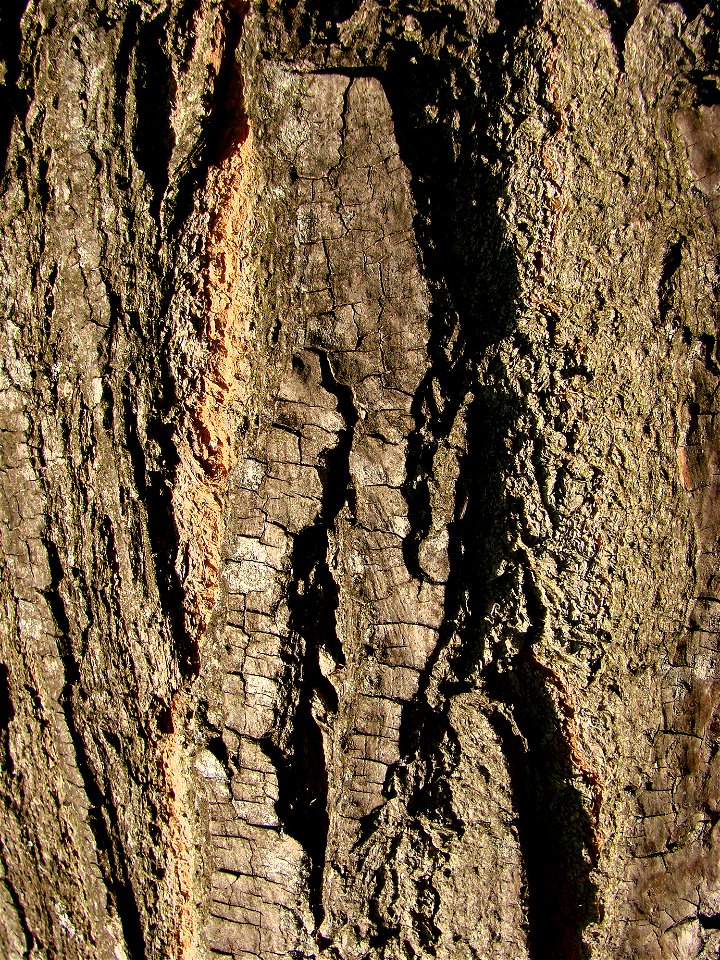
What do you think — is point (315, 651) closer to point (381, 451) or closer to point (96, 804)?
point (381, 451)

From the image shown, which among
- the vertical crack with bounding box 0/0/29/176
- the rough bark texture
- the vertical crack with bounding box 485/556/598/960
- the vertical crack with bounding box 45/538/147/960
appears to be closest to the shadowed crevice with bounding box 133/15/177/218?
the rough bark texture

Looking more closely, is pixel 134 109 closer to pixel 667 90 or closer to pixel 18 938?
pixel 667 90

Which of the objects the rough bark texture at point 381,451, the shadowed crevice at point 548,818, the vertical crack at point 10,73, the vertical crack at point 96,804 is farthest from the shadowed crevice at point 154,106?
the shadowed crevice at point 548,818

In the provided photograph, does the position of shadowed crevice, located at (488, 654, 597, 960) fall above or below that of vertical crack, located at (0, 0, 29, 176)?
below

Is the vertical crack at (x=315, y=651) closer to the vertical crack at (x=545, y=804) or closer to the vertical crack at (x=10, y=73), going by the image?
the vertical crack at (x=545, y=804)

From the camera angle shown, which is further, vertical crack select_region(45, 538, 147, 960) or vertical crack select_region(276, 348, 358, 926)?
vertical crack select_region(45, 538, 147, 960)

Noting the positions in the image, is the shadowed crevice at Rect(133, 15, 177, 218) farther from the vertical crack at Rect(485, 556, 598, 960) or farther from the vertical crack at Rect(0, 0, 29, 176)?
the vertical crack at Rect(485, 556, 598, 960)

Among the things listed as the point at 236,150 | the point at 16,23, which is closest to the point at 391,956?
the point at 236,150

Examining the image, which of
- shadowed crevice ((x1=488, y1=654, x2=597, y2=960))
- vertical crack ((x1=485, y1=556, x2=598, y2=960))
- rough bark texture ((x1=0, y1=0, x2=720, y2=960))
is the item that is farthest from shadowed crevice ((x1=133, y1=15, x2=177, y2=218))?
shadowed crevice ((x1=488, y1=654, x2=597, y2=960))
